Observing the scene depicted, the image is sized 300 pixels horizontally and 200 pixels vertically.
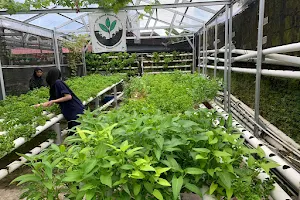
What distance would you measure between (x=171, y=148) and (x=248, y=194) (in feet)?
1.47

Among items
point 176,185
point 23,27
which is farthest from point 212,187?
point 23,27

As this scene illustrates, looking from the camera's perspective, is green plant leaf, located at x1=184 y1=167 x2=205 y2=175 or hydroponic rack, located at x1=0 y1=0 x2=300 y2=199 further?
hydroponic rack, located at x1=0 y1=0 x2=300 y2=199

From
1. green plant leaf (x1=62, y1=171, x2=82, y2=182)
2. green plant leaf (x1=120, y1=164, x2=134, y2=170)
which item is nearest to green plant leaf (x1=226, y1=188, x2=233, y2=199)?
green plant leaf (x1=120, y1=164, x2=134, y2=170)

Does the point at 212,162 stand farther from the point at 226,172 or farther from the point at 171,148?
the point at 171,148

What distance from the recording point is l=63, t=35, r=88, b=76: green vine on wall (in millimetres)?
9305

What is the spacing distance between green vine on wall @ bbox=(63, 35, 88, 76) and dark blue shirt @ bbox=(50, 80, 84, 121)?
5676 mm

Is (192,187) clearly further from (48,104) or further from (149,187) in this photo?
(48,104)

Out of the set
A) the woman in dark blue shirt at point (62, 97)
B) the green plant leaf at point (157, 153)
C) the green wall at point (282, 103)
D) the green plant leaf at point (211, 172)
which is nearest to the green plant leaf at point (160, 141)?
the green plant leaf at point (157, 153)

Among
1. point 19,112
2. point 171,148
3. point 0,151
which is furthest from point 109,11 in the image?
point 171,148

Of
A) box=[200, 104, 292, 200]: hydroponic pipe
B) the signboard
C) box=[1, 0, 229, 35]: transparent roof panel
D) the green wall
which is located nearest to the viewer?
box=[200, 104, 292, 200]: hydroponic pipe

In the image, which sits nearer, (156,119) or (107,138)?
(107,138)

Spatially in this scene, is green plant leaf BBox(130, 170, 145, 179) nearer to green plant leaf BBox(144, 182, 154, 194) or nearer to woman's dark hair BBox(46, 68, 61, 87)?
green plant leaf BBox(144, 182, 154, 194)

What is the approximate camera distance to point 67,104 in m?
3.95

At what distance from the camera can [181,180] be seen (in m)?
1.13
